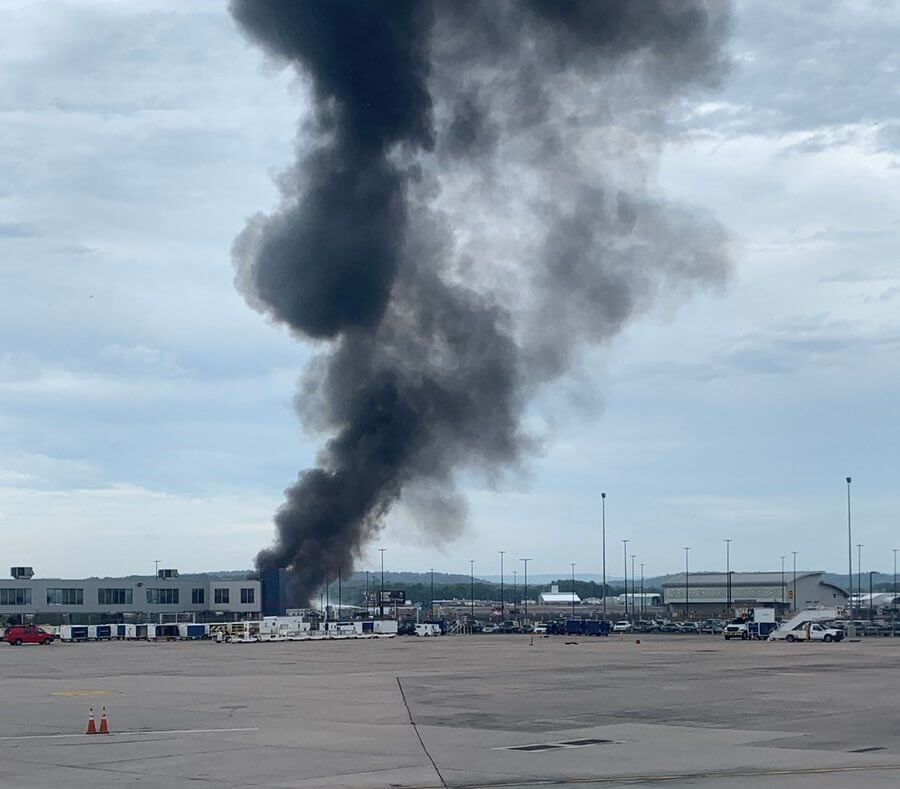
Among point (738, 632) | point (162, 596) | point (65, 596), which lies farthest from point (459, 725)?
point (162, 596)

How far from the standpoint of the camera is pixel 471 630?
443 feet

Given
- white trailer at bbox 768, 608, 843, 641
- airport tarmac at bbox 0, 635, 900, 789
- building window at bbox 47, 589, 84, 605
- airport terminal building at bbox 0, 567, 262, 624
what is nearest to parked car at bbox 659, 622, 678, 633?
white trailer at bbox 768, 608, 843, 641

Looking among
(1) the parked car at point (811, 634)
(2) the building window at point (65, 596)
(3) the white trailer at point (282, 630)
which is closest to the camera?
(1) the parked car at point (811, 634)

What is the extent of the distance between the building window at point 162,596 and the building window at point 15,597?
44.5 feet

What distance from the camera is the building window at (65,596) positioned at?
5576 inches

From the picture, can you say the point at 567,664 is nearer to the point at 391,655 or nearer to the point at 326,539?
the point at 391,655

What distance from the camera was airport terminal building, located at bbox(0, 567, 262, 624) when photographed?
140250 millimetres

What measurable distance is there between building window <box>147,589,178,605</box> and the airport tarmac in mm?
88893

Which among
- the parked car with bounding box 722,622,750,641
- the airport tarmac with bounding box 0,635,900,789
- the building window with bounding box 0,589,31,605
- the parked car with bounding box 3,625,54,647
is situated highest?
the airport tarmac with bounding box 0,635,900,789

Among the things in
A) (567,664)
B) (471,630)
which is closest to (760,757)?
(567,664)

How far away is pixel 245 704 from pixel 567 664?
2469 cm

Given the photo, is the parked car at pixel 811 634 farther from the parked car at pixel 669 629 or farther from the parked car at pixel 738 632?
the parked car at pixel 669 629

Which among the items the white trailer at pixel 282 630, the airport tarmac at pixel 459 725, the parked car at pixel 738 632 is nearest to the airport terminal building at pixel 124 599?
the white trailer at pixel 282 630

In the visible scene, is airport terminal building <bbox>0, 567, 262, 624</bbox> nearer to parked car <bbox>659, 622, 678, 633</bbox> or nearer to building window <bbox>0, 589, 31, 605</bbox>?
building window <bbox>0, 589, 31, 605</bbox>
